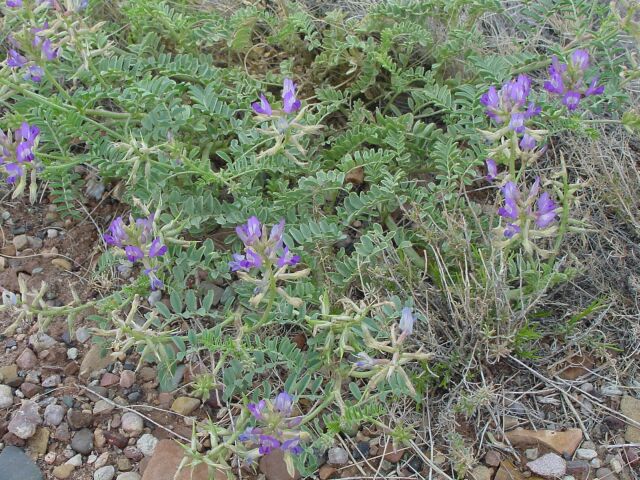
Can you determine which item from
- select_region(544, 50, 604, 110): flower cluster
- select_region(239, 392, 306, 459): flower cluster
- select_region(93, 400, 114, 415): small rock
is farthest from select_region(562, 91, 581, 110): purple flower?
select_region(93, 400, 114, 415): small rock

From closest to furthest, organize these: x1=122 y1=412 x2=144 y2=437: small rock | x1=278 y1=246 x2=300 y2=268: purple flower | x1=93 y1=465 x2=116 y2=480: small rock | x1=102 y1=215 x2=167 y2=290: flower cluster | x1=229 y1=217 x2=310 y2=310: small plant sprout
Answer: x1=229 y1=217 x2=310 y2=310: small plant sprout
x1=278 y1=246 x2=300 y2=268: purple flower
x1=102 y1=215 x2=167 y2=290: flower cluster
x1=93 y1=465 x2=116 y2=480: small rock
x1=122 y1=412 x2=144 y2=437: small rock

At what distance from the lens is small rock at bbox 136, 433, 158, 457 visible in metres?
2.61

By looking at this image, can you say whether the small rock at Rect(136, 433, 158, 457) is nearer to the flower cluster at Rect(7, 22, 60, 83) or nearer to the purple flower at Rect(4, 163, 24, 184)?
the purple flower at Rect(4, 163, 24, 184)

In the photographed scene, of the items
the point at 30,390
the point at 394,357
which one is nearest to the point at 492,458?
the point at 394,357

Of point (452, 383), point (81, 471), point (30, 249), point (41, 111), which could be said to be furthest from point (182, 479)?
point (41, 111)

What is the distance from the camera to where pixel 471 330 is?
2.61 m

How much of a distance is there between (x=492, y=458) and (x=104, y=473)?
1254 mm

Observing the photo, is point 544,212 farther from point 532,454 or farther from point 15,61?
point 15,61

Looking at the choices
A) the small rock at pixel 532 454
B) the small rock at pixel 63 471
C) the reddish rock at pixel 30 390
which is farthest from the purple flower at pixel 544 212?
the reddish rock at pixel 30 390

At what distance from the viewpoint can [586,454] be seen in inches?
100

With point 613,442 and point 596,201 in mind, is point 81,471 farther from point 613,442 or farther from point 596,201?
point 596,201

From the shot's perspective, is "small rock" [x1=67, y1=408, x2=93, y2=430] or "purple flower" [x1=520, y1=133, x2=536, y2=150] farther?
"small rock" [x1=67, y1=408, x2=93, y2=430]

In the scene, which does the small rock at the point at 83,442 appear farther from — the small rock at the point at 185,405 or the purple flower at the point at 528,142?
the purple flower at the point at 528,142

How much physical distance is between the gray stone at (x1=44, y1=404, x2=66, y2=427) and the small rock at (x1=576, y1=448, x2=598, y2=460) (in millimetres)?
1726
